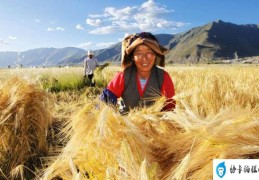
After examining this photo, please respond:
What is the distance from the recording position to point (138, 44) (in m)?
3.07

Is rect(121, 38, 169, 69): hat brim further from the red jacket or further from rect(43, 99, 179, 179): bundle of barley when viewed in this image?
rect(43, 99, 179, 179): bundle of barley

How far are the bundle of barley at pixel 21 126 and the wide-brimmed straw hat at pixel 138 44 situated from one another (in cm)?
89

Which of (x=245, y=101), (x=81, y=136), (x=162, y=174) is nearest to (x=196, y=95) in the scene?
(x=245, y=101)

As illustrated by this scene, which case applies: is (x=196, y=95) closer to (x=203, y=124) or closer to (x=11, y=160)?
(x=11, y=160)

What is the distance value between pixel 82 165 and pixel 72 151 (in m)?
A: 0.11

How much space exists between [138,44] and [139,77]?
32 centimetres

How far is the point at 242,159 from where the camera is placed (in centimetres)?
96

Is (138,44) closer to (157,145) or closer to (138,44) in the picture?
(138,44)

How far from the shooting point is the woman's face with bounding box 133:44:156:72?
10.2ft

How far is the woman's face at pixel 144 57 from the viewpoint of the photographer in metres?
3.11

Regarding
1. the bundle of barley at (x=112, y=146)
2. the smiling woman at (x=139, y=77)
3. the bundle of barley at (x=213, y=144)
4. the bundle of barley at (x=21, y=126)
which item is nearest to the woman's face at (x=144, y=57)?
the smiling woman at (x=139, y=77)

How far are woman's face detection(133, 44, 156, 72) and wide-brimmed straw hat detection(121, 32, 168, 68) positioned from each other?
5 cm

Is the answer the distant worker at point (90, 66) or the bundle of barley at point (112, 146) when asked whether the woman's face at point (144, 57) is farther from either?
the distant worker at point (90, 66)

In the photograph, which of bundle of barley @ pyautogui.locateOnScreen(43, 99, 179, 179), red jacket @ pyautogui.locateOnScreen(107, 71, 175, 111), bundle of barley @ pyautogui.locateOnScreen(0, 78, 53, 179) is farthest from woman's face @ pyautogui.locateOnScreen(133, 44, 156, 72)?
bundle of barley @ pyautogui.locateOnScreen(43, 99, 179, 179)
